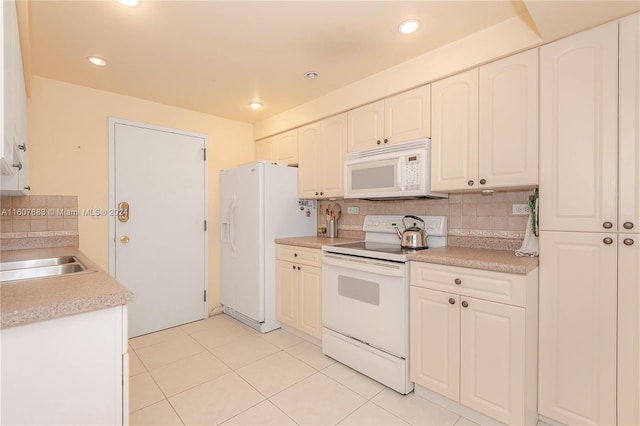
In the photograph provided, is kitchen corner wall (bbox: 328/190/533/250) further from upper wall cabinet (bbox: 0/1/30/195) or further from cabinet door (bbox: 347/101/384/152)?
upper wall cabinet (bbox: 0/1/30/195)

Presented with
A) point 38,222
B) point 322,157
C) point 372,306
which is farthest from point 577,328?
point 38,222

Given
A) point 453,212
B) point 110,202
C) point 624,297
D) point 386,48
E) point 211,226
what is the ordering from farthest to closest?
A: point 211,226 → point 110,202 → point 453,212 → point 386,48 → point 624,297

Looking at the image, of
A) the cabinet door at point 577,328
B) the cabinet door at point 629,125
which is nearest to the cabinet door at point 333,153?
the cabinet door at point 577,328

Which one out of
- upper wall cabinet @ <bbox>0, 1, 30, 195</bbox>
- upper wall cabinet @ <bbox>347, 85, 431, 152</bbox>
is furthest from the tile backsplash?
upper wall cabinet @ <bbox>347, 85, 431, 152</bbox>

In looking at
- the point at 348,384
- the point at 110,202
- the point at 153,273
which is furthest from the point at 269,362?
the point at 110,202

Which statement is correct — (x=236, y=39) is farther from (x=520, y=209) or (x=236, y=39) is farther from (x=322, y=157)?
(x=520, y=209)

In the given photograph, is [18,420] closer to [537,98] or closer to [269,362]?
[269,362]

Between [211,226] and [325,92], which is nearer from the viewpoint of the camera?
[325,92]

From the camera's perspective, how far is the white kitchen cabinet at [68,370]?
3.06 ft

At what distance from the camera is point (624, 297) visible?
150 centimetres

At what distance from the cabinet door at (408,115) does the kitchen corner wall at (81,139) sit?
2279 mm

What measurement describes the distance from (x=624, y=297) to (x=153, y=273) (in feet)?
11.8

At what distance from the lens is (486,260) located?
1738mm

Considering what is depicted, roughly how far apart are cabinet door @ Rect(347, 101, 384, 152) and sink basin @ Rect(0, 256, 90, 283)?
2137 mm
